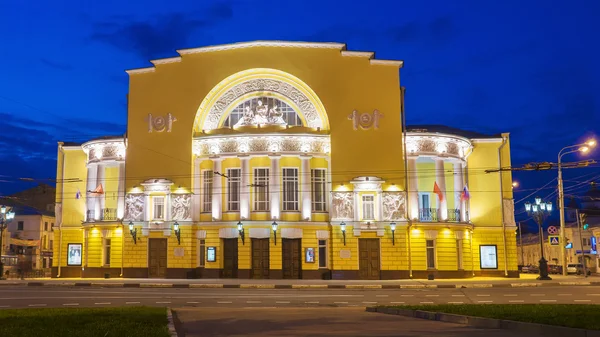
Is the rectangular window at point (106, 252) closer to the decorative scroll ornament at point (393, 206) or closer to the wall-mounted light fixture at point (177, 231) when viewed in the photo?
the wall-mounted light fixture at point (177, 231)

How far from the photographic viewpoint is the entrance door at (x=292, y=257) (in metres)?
44.1

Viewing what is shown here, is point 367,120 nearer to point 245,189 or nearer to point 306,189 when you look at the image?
point 306,189

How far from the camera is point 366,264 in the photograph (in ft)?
144

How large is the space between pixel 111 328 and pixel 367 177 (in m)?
31.4

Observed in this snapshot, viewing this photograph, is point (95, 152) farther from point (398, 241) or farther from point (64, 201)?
point (398, 241)

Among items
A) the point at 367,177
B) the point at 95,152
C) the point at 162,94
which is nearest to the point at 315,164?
the point at 367,177

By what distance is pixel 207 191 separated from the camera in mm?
45938

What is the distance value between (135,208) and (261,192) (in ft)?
29.2

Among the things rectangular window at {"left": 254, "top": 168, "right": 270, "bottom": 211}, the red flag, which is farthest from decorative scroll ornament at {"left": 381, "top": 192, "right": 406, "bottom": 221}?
rectangular window at {"left": 254, "top": 168, "right": 270, "bottom": 211}

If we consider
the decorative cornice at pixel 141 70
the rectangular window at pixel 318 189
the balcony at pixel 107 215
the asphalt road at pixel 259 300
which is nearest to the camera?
the asphalt road at pixel 259 300

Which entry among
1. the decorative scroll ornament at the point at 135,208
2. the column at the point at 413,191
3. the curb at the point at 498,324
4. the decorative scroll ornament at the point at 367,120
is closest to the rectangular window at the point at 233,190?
the decorative scroll ornament at the point at 135,208

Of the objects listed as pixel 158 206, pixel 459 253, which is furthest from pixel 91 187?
pixel 459 253

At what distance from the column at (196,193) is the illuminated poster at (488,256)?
20.2 meters

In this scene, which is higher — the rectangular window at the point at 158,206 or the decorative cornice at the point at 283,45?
the decorative cornice at the point at 283,45
